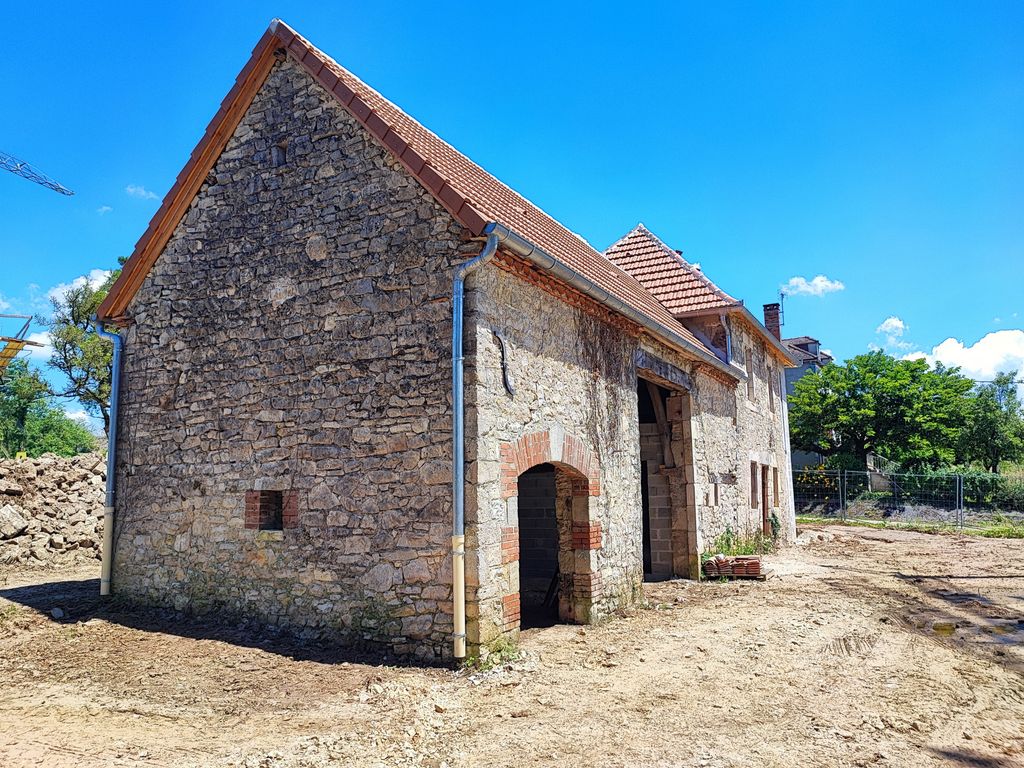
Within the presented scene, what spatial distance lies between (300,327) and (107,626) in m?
4.01

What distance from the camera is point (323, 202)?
777 cm

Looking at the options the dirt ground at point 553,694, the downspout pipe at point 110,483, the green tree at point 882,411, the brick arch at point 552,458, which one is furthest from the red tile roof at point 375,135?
the green tree at point 882,411

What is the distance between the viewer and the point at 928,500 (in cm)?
2455

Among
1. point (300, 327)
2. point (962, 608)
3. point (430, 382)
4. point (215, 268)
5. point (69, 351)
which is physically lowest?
point (962, 608)

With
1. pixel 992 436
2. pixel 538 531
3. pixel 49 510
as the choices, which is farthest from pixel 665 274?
pixel 992 436

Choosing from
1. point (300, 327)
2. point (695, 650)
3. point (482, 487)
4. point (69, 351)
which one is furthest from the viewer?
point (69, 351)

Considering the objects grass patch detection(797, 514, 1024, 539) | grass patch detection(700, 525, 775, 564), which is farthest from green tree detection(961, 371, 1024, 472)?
grass patch detection(700, 525, 775, 564)

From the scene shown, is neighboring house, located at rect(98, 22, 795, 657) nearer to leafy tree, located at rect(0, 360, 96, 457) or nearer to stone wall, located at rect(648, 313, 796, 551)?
stone wall, located at rect(648, 313, 796, 551)

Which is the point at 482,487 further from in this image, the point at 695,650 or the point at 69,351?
the point at 69,351

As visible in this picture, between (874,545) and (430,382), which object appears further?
(874,545)

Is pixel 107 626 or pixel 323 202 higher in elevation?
pixel 323 202

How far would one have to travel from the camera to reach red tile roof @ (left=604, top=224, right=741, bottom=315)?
14.3 meters

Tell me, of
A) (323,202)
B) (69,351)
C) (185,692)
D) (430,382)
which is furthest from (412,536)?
(69,351)

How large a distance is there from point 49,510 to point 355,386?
9.52 meters
